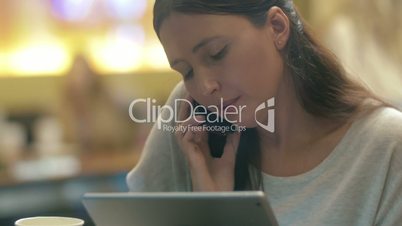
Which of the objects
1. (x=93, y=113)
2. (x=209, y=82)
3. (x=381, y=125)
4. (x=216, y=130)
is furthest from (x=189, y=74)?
(x=93, y=113)

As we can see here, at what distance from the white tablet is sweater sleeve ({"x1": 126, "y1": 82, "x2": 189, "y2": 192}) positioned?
0.30m

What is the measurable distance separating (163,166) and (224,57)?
0.87 ft

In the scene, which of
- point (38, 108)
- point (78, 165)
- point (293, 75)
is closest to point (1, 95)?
point (38, 108)

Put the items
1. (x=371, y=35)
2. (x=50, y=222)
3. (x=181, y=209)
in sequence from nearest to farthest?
(x=181, y=209) → (x=50, y=222) → (x=371, y=35)

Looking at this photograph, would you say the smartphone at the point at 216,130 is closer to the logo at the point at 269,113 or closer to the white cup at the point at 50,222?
the logo at the point at 269,113

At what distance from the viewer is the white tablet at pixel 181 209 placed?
3.14 ft

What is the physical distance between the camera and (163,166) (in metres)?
1.42

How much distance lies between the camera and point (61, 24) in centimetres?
404

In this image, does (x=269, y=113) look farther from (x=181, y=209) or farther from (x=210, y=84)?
(x=181, y=209)

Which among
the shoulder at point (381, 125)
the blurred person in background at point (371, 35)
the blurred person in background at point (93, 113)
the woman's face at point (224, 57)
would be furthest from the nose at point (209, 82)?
the blurred person in background at point (371, 35)

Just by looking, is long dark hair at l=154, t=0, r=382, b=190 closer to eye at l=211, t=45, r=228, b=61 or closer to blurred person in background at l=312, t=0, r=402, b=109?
eye at l=211, t=45, r=228, b=61

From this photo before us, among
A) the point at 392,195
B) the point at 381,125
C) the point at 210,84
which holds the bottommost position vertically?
the point at 392,195

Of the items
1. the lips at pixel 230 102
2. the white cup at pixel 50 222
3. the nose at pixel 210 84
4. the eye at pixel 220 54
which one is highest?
the eye at pixel 220 54

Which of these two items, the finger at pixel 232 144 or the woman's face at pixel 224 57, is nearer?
the woman's face at pixel 224 57
